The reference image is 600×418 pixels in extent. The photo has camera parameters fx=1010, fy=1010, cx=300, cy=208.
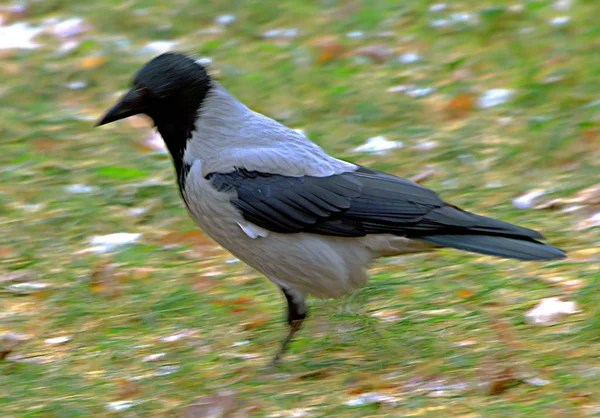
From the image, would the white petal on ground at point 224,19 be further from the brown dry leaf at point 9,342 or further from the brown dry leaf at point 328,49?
the brown dry leaf at point 9,342

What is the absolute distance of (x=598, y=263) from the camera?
474 centimetres

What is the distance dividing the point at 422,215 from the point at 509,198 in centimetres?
173

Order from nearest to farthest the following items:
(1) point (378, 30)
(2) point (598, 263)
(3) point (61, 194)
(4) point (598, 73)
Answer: (2) point (598, 263)
(3) point (61, 194)
(4) point (598, 73)
(1) point (378, 30)

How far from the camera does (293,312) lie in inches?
172

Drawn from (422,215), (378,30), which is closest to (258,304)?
(422,215)

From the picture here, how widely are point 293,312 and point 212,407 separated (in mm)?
723

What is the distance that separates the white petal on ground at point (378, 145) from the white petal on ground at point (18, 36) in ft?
11.3

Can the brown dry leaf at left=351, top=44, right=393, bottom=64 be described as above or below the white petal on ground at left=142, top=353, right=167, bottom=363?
above

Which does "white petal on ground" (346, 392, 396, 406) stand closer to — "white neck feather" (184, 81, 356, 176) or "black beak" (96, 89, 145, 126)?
"white neck feather" (184, 81, 356, 176)

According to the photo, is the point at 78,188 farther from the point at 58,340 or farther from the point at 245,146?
the point at 245,146

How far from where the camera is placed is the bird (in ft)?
13.8

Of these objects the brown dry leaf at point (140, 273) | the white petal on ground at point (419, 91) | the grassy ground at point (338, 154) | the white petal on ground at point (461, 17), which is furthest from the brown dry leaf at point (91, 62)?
the brown dry leaf at point (140, 273)

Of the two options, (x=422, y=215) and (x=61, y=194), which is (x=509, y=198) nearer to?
(x=422, y=215)

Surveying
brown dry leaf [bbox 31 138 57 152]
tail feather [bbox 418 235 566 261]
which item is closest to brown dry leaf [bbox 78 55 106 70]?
brown dry leaf [bbox 31 138 57 152]
